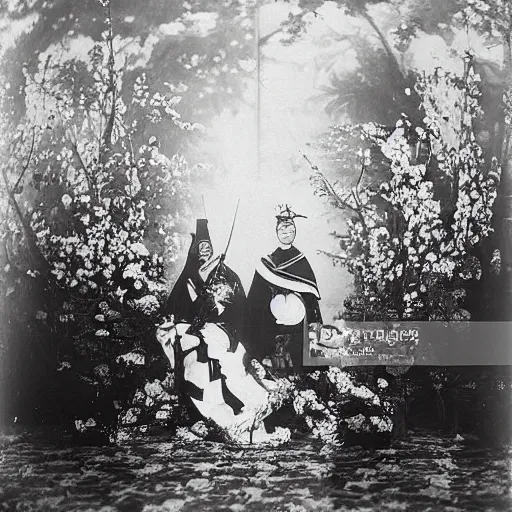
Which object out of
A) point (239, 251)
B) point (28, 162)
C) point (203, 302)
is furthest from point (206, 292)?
point (28, 162)

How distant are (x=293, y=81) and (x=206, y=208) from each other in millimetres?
566

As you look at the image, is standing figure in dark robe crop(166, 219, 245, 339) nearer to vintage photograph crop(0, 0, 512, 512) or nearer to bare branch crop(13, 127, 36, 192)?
vintage photograph crop(0, 0, 512, 512)

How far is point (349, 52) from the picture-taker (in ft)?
8.74

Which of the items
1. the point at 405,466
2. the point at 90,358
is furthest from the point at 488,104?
the point at 90,358

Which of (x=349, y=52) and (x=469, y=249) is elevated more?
(x=349, y=52)

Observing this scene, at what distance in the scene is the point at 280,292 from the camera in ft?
8.70

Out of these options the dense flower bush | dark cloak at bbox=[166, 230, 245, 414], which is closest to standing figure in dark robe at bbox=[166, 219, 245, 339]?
dark cloak at bbox=[166, 230, 245, 414]

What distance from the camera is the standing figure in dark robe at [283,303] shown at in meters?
2.64

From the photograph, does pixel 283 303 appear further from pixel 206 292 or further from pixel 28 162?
pixel 28 162

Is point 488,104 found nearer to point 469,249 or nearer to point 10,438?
point 469,249

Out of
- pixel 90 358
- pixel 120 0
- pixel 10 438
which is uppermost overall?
pixel 120 0

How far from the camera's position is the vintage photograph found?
104 inches

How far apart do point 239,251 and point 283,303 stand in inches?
9.9

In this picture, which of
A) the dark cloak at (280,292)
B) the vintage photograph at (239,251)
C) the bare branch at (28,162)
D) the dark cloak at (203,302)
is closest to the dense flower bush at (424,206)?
the vintage photograph at (239,251)
